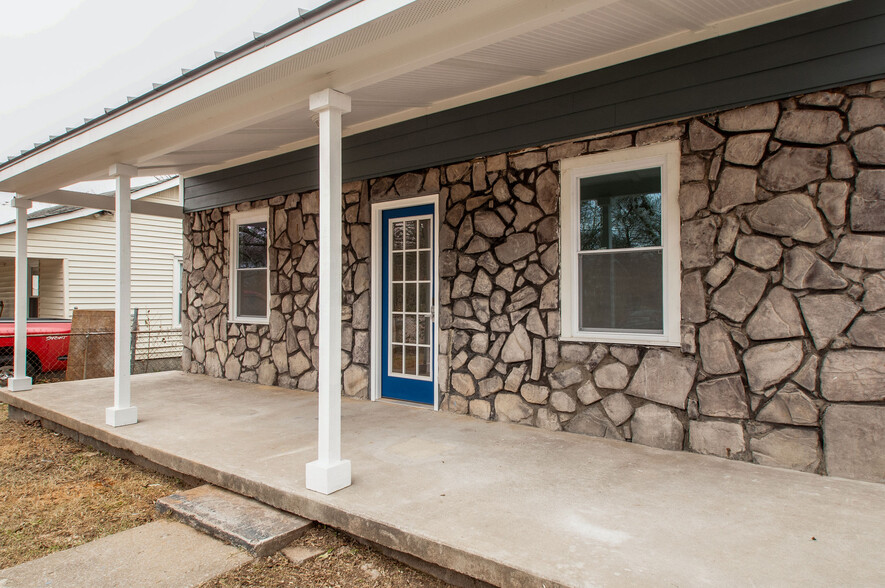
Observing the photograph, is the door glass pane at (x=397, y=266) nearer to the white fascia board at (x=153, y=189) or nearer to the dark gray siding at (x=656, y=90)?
the dark gray siding at (x=656, y=90)

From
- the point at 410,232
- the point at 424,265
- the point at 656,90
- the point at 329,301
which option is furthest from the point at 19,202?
the point at 656,90

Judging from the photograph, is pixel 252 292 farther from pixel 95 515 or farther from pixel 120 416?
pixel 95 515

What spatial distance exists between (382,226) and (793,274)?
3.70 metres

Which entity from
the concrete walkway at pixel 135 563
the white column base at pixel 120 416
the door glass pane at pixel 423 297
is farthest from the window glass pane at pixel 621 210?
the white column base at pixel 120 416

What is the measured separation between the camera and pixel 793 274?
133 inches

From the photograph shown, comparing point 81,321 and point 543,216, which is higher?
point 543,216

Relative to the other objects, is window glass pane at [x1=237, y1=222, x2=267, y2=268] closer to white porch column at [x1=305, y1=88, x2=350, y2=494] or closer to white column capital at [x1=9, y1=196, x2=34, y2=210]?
white column capital at [x1=9, y1=196, x2=34, y2=210]

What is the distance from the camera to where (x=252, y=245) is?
7.10 meters

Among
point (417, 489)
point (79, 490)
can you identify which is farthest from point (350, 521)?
point (79, 490)

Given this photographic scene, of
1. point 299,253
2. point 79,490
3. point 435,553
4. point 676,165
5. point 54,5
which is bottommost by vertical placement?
point 79,490

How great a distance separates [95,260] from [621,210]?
11.1 meters

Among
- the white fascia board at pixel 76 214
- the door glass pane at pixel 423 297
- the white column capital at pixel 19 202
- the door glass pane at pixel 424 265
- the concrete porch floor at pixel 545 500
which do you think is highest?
the white fascia board at pixel 76 214

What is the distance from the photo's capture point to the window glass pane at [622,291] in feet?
13.0

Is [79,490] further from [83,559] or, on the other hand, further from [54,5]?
[54,5]
